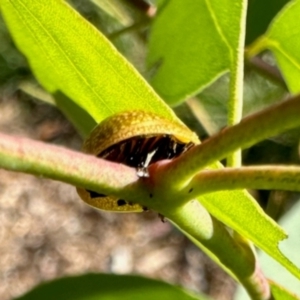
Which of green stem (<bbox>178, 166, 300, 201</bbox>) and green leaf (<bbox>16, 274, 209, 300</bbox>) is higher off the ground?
green stem (<bbox>178, 166, 300, 201</bbox>)

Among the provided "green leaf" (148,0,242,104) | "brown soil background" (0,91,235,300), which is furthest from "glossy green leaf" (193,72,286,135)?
"brown soil background" (0,91,235,300)

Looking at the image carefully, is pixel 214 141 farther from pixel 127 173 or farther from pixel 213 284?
pixel 213 284

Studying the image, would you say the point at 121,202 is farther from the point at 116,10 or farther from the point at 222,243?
the point at 116,10

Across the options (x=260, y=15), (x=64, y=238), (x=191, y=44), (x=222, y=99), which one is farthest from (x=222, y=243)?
(x=64, y=238)

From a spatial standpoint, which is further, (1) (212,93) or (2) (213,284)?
(2) (213,284)

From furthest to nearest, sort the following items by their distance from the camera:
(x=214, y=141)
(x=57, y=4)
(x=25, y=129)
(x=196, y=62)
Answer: (x=25, y=129)
(x=196, y=62)
(x=57, y=4)
(x=214, y=141)

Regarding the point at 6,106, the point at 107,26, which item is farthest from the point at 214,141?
the point at 6,106

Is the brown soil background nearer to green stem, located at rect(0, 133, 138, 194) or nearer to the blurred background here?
the blurred background
